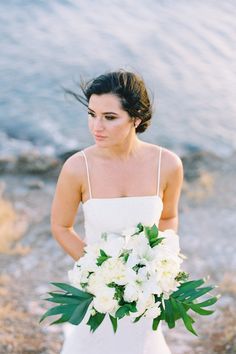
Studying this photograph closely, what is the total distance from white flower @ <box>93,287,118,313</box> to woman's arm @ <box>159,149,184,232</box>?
752 mm

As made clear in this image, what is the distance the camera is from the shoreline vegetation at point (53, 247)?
192 inches

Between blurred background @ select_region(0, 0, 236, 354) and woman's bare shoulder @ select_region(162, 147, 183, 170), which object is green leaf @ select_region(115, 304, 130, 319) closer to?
woman's bare shoulder @ select_region(162, 147, 183, 170)

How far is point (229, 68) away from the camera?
36.1ft

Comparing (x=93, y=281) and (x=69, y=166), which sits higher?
(x=69, y=166)

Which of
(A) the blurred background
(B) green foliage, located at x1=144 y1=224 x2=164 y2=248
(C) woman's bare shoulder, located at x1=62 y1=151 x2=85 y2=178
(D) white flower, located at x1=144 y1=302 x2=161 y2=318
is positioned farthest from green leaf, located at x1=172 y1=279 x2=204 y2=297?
(A) the blurred background

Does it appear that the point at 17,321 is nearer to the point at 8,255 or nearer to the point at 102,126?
the point at 8,255

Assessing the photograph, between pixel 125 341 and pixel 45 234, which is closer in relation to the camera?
pixel 125 341

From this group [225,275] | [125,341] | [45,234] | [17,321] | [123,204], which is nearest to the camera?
[123,204]

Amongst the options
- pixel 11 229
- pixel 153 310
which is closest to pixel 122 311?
pixel 153 310

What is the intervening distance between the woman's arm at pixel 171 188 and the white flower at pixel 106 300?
2.47 feet

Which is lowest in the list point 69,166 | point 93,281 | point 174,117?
point 174,117

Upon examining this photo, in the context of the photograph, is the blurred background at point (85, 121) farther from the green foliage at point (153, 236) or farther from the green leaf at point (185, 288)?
the green leaf at point (185, 288)

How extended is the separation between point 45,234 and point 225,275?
162cm

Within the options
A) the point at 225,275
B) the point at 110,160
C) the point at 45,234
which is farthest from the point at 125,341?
the point at 45,234
